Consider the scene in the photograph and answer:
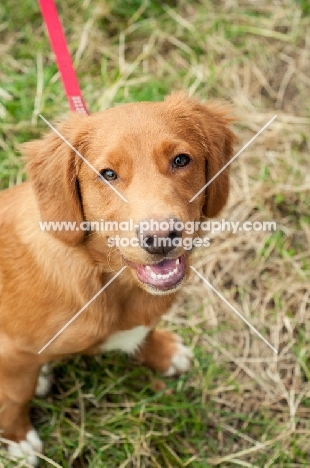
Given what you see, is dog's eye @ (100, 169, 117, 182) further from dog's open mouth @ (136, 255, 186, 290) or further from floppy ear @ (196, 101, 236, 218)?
floppy ear @ (196, 101, 236, 218)

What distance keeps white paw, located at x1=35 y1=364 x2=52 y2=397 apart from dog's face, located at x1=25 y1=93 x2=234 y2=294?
1.28 m

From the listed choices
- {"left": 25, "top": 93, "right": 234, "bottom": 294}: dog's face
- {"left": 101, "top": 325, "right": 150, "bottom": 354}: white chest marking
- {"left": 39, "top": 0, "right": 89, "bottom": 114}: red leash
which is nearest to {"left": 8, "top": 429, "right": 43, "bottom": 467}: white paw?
{"left": 101, "top": 325, "right": 150, "bottom": 354}: white chest marking

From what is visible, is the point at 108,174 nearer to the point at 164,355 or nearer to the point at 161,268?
the point at 161,268

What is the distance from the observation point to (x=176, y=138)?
2992 mm

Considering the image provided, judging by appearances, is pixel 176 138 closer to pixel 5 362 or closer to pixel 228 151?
pixel 228 151

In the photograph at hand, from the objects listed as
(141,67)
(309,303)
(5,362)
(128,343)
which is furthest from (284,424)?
(141,67)

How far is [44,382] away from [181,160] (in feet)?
6.27

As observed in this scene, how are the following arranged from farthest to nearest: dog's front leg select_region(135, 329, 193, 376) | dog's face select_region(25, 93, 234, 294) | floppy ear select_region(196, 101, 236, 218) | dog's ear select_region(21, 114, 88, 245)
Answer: dog's front leg select_region(135, 329, 193, 376), floppy ear select_region(196, 101, 236, 218), dog's ear select_region(21, 114, 88, 245), dog's face select_region(25, 93, 234, 294)

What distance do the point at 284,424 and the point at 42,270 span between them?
1.97 metres

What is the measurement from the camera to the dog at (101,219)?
113 inches

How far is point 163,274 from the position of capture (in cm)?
294

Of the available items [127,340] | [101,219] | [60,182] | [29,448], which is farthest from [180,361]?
[60,182]

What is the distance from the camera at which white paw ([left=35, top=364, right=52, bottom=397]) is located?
4.13 meters

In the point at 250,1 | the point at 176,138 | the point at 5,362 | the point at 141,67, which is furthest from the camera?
the point at 250,1
